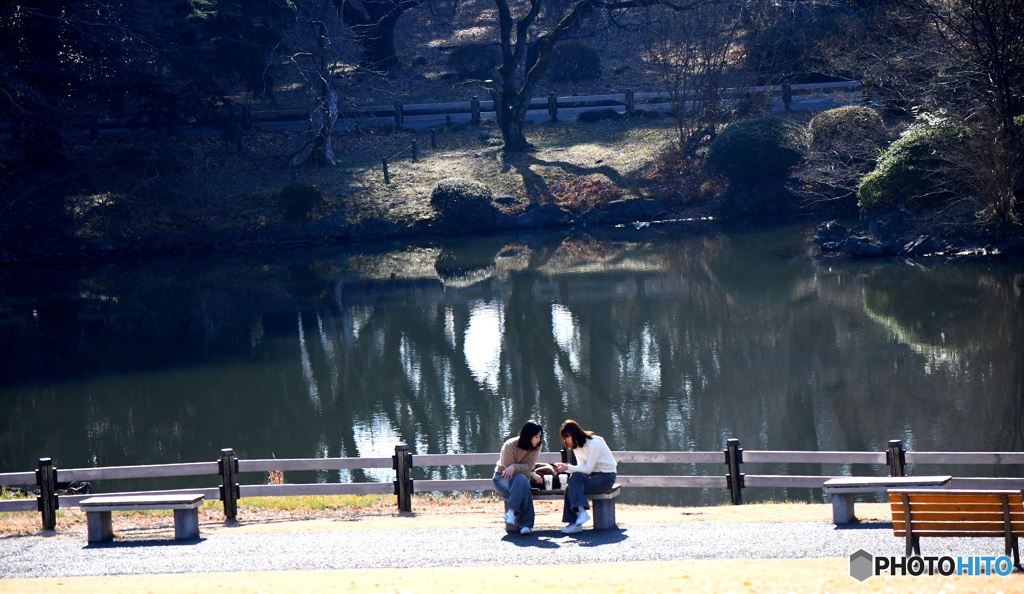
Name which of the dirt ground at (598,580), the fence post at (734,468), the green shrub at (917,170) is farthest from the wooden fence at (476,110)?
the dirt ground at (598,580)

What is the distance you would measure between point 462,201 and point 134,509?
29019 millimetres

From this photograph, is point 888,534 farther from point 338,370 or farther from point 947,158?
point 947,158

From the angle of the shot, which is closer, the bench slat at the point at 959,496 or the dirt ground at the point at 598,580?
the dirt ground at the point at 598,580

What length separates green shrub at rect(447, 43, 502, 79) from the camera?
52.5m

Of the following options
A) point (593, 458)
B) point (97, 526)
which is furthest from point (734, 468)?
point (97, 526)

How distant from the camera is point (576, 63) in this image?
169ft

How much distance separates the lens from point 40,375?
72.8 ft

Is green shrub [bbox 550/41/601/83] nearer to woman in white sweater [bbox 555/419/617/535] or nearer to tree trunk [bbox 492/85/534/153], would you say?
tree trunk [bbox 492/85/534/153]

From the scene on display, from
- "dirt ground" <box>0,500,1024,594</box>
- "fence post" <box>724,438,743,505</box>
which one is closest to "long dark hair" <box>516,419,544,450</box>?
"dirt ground" <box>0,500,1024,594</box>

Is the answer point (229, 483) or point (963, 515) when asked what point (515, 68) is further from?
point (963, 515)

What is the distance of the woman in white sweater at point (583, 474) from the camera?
32.8ft

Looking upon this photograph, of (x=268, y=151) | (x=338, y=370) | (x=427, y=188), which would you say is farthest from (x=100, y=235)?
(x=338, y=370)

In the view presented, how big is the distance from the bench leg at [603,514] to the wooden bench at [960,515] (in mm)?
2790

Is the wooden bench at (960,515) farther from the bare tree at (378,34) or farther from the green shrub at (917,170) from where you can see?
the bare tree at (378,34)
